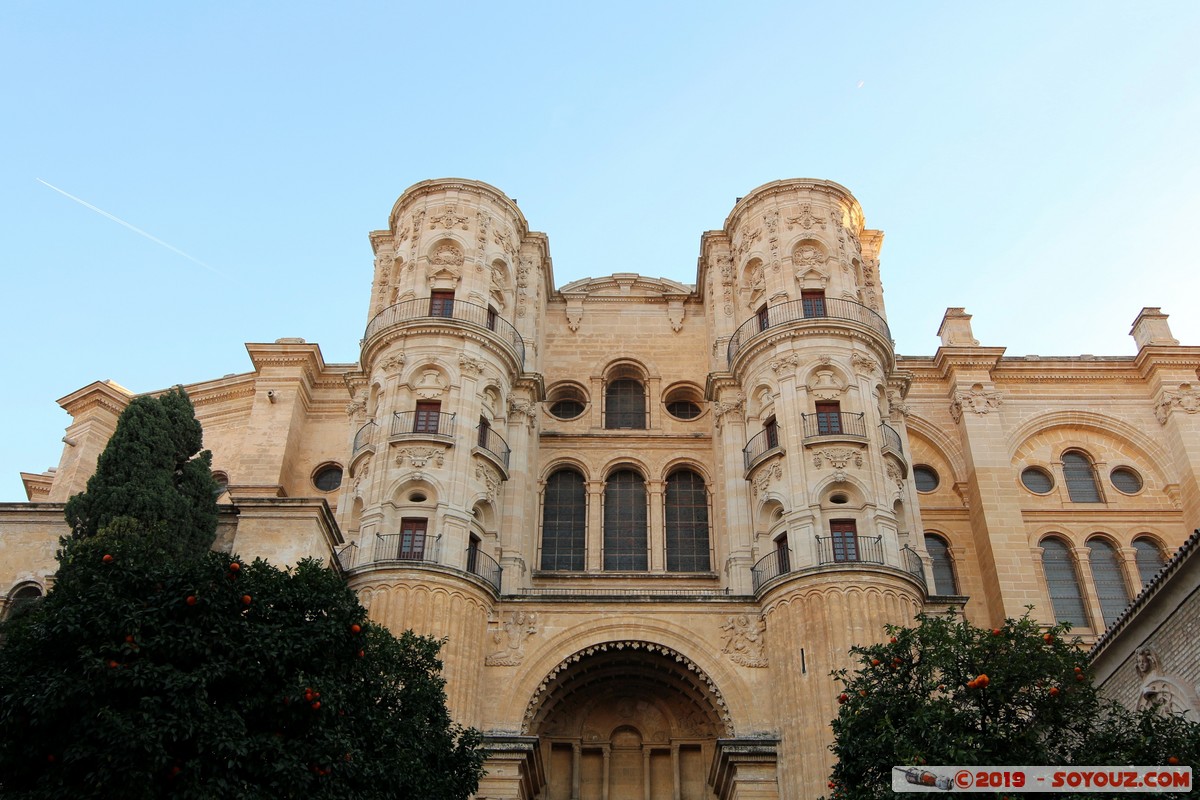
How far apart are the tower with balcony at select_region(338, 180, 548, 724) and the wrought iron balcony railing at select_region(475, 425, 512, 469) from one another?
0.04m

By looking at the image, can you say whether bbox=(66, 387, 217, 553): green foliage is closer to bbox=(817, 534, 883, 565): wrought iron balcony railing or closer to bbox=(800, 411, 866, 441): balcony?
bbox=(817, 534, 883, 565): wrought iron balcony railing

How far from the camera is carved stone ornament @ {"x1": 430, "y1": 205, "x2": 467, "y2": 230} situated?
29.3 m

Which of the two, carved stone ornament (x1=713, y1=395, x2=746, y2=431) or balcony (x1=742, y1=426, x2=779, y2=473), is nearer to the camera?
balcony (x1=742, y1=426, x2=779, y2=473)

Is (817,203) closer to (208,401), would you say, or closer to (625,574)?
(625,574)

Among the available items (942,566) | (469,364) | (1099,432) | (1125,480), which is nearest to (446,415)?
(469,364)

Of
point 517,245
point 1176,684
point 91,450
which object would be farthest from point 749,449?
point 91,450

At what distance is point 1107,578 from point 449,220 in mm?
19320

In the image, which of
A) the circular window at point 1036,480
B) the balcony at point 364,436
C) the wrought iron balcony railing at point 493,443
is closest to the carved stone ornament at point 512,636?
the wrought iron balcony railing at point 493,443

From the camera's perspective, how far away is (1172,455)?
101 feet

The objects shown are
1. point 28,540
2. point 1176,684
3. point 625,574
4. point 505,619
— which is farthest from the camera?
point 625,574

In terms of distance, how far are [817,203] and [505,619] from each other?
13.7 meters

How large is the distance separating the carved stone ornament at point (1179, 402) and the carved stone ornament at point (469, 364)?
18857 millimetres

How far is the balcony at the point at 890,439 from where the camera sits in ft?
84.3

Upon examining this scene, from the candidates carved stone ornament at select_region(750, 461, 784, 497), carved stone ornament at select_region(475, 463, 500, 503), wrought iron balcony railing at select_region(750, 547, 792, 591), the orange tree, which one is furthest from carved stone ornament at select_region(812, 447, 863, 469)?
the orange tree
